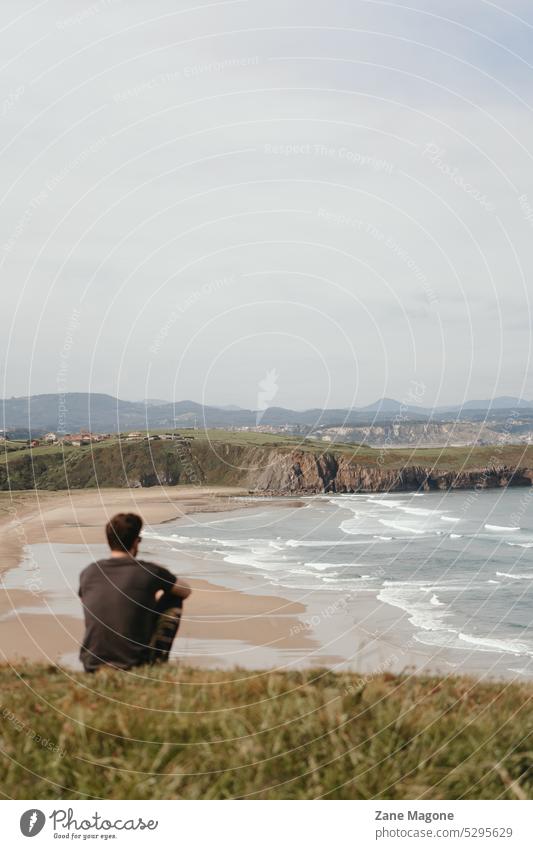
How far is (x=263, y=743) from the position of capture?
204 inches

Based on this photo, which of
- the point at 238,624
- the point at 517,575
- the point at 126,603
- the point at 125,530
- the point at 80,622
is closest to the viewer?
the point at 126,603

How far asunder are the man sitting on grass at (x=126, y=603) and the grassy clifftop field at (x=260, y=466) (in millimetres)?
95662

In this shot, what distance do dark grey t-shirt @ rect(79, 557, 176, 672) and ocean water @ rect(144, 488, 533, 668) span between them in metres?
20.5

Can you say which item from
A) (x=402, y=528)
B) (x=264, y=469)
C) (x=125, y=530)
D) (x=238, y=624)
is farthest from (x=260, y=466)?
(x=125, y=530)

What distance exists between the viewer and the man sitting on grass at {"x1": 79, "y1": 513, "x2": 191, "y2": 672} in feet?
Result: 20.7

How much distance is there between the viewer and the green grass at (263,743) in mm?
4977

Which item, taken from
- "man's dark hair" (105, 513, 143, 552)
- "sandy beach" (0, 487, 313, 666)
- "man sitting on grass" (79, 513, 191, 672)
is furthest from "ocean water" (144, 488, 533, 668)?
"man's dark hair" (105, 513, 143, 552)

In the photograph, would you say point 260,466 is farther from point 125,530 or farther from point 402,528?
point 125,530

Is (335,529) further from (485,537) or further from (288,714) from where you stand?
(288,714)

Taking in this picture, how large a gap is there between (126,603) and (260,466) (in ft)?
350

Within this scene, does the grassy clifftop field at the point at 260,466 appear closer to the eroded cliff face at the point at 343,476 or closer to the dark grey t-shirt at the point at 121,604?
the eroded cliff face at the point at 343,476

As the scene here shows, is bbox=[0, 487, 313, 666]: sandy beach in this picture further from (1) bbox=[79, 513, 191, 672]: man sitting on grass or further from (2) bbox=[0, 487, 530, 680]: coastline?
(1) bbox=[79, 513, 191, 672]: man sitting on grass

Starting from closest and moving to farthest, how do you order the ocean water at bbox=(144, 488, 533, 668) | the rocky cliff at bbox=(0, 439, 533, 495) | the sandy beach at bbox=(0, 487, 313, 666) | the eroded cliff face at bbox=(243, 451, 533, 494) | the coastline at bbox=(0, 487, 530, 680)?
the coastline at bbox=(0, 487, 530, 680), the sandy beach at bbox=(0, 487, 313, 666), the ocean water at bbox=(144, 488, 533, 668), the rocky cliff at bbox=(0, 439, 533, 495), the eroded cliff face at bbox=(243, 451, 533, 494)
